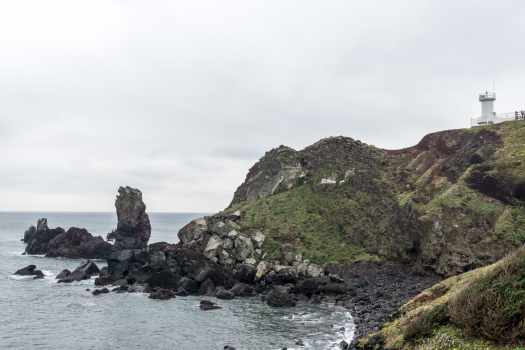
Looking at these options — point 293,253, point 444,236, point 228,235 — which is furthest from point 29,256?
point 444,236

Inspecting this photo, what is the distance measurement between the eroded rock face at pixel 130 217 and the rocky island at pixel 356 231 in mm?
33933

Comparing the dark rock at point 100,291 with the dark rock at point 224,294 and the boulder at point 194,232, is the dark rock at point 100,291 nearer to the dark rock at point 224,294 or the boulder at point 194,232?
the boulder at point 194,232

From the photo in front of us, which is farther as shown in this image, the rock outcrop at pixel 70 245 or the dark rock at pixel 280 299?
the rock outcrop at pixel 70 245

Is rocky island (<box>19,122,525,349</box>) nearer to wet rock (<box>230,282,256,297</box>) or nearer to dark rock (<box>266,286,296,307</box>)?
dark rock (<box>266,286,296,307</box>)

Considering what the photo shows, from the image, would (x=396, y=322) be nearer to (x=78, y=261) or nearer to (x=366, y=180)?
(x=366, y=180)

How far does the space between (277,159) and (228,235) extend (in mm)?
Result: 37567

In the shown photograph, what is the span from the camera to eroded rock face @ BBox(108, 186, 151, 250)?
131m

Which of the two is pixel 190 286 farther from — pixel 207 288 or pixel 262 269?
pixel 262 269

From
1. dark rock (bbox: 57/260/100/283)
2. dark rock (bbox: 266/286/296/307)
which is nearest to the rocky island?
dark rock (bbox: 266/286/296/307)

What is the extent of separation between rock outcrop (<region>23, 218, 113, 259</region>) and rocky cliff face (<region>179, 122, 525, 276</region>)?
44.8 meters

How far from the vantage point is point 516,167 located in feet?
262

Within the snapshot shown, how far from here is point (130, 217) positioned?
435 feet

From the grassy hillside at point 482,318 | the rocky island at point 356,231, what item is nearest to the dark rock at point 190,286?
the rocky island at point 356,231

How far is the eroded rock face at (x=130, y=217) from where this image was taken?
431 feet
